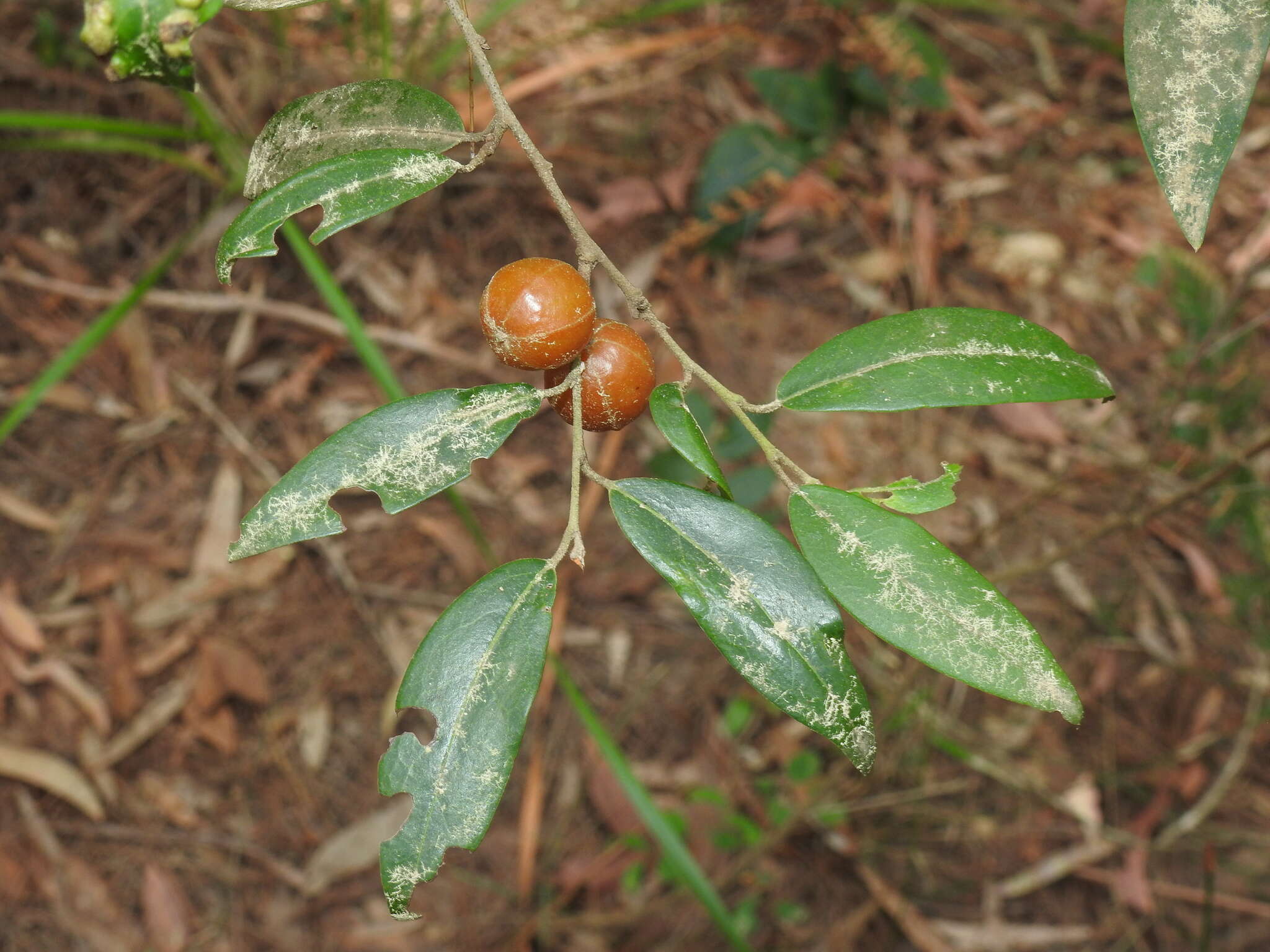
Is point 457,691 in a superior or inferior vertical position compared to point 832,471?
superior

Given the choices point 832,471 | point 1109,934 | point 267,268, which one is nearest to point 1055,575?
point 832,471

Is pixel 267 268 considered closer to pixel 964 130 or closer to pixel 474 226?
pixel 474 226

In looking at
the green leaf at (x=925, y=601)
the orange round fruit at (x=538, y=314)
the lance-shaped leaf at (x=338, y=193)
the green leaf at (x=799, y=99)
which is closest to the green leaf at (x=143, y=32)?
the lance-shaped leaf at (x=338, y=193)

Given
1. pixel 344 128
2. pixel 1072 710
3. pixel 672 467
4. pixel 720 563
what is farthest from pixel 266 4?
pixel 672 467

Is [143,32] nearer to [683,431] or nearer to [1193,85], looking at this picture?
[683,431]

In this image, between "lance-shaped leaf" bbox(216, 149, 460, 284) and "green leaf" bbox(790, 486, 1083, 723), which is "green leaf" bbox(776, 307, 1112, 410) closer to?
"green leaf" bbox(790, 486, 1083, 723)

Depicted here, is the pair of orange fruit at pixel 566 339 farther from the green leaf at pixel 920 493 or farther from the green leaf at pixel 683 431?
the green leaf at pixel 920 493
